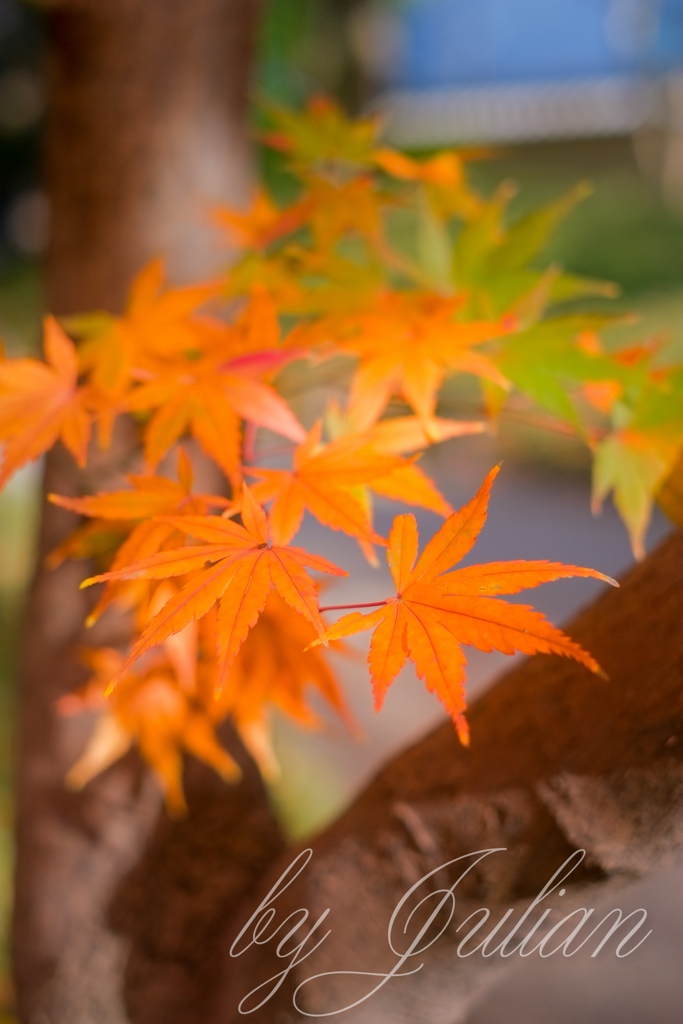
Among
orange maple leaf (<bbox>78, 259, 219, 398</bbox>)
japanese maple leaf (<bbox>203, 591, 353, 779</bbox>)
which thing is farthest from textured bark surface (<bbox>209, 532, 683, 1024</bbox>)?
orange maple leaf (<bbox>78, 259, 219, 398</bbox>)

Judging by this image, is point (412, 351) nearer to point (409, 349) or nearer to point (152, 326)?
point (409, 349)

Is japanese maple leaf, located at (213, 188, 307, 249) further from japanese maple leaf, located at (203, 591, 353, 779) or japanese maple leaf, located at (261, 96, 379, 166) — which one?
japanese maple leaf, located at (203, 591, 353, 779)

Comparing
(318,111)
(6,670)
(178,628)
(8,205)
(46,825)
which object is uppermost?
(8,205)

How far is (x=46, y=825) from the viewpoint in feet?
2.26

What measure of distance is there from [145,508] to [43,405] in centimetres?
11

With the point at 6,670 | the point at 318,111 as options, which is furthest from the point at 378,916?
the point at 6,670

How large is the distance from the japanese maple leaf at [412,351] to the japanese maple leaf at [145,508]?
0.12 meters

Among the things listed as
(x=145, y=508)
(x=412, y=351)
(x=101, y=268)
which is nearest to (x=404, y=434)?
(x=412, y=351)

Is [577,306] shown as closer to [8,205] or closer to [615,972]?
[8,205]

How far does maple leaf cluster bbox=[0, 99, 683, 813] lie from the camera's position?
0.95 ft

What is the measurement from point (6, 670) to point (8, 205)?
3.98 ft

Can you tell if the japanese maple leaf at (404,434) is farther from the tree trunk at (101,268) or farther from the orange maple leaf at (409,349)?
the tree trunk at (101,268)

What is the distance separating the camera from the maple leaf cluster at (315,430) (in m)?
0.29

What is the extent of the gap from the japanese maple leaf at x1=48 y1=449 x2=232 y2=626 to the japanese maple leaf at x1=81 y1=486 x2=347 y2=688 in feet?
0.10
